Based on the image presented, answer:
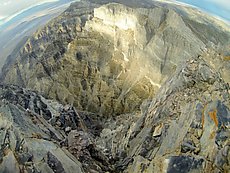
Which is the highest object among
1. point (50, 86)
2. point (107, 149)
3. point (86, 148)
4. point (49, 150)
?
point (49, 150)

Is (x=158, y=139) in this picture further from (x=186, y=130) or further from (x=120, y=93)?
(x=120, y=93)

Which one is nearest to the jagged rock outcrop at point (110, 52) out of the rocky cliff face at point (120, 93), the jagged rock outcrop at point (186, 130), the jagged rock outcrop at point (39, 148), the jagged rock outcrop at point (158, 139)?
the rocky cliff face at point (120, 93)

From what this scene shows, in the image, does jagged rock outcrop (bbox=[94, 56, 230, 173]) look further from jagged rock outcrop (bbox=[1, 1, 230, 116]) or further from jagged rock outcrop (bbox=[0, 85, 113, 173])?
jagged rock outcrop (bbox=[1, 1, 230, 116])

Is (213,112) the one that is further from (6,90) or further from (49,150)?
(6,90)

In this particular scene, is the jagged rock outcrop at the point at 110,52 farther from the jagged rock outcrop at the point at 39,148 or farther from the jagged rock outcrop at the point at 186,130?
the jagged rock outcrop at the point at 39,148

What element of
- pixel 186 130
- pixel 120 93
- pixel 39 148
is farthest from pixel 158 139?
pixel 120 93

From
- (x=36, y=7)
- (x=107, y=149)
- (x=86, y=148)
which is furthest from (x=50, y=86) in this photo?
(x=86, y=148)

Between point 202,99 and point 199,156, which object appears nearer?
point 199,156
